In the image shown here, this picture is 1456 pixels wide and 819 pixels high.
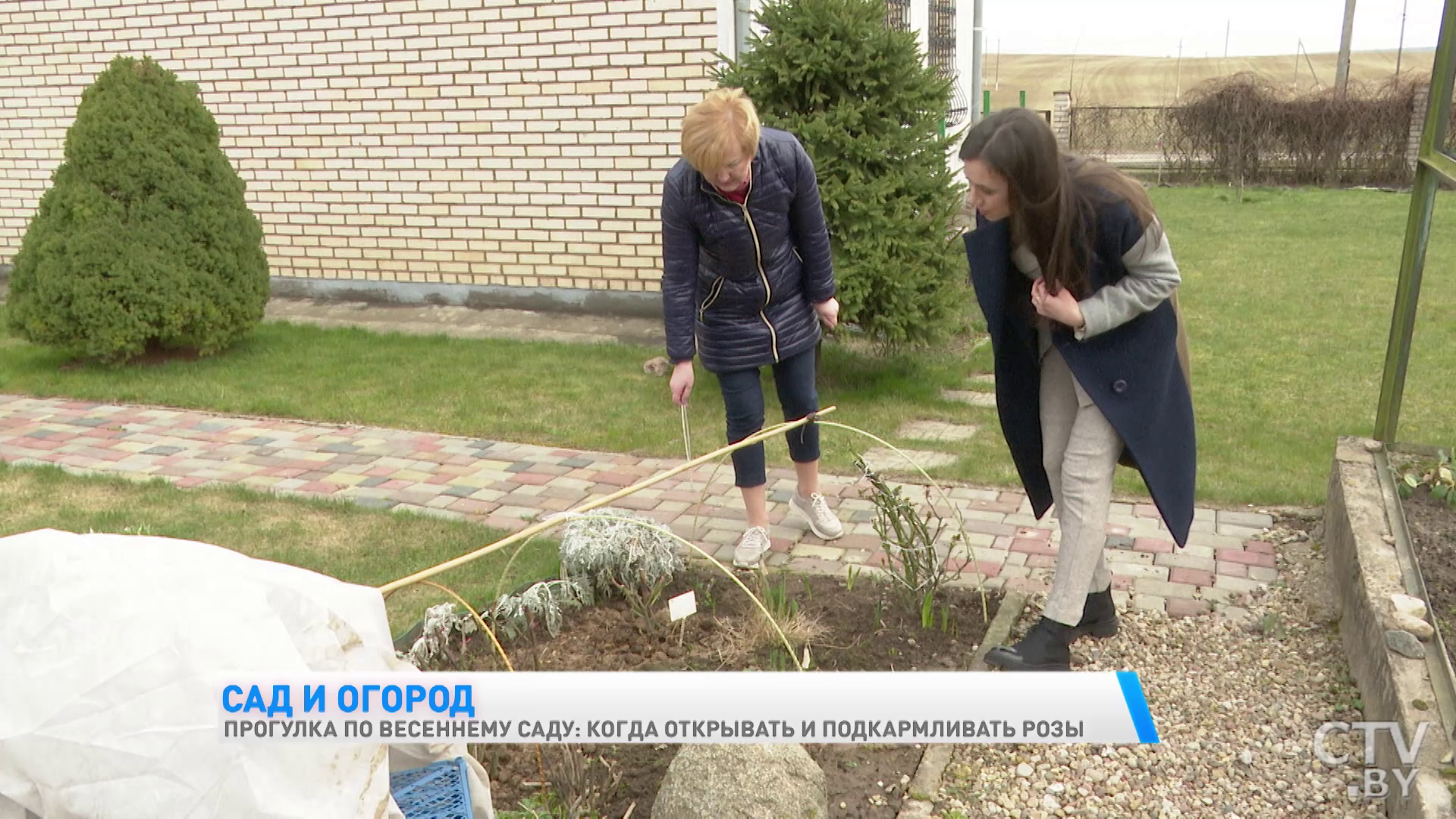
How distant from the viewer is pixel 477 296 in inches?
355

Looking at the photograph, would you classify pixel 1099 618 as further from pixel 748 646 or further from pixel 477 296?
pixel 477 296

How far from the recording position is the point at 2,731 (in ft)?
5.67

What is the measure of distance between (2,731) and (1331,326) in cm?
844

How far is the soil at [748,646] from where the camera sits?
112 inches

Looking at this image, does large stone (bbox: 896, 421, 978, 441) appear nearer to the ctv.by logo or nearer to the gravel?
the gravel

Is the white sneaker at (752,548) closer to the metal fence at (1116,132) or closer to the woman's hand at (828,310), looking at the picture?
the woman's hand at (828,310)

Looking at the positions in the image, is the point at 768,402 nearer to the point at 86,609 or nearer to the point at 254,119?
the point at 86,609

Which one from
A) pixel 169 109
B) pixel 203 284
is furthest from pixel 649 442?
pixel 169 109

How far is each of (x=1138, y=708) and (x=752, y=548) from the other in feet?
8.63

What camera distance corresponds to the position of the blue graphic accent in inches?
58.8

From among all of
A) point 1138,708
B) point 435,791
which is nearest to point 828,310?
point 435,791

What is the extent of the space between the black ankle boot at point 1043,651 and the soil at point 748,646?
211 mm

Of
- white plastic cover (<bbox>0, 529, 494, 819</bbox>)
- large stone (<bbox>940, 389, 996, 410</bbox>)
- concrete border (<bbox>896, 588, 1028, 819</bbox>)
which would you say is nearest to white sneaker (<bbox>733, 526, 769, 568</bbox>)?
concrete border (<bbox>896, 588, 1028, 819</bbox>)

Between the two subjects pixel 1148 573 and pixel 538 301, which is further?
pixel 538 301
